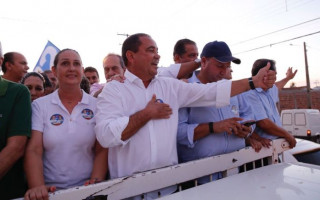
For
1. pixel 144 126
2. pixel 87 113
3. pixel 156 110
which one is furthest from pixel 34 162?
pixel 156 110

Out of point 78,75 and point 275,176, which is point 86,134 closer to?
point 78,75

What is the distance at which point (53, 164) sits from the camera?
202cm

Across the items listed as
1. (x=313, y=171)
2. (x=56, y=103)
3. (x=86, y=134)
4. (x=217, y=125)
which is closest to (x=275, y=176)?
(x=313, y=171)

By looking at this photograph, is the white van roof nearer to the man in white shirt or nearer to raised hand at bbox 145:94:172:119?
the man in white shirt

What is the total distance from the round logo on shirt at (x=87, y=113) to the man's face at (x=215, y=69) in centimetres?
121

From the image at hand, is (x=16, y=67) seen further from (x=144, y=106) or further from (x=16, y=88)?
(x=144, y=106)

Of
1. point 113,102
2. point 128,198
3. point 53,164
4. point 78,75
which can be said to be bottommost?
point 128,198

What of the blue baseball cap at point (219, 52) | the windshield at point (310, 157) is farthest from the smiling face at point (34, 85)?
the windshield at point (310, 157)

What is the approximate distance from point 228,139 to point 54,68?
1670mm

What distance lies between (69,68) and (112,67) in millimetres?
1532

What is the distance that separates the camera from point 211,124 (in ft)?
7.75

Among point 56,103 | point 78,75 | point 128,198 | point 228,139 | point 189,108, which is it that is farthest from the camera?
point 189,108

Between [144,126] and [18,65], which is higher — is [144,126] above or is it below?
below

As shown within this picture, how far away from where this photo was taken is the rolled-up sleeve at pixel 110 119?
189 cm
